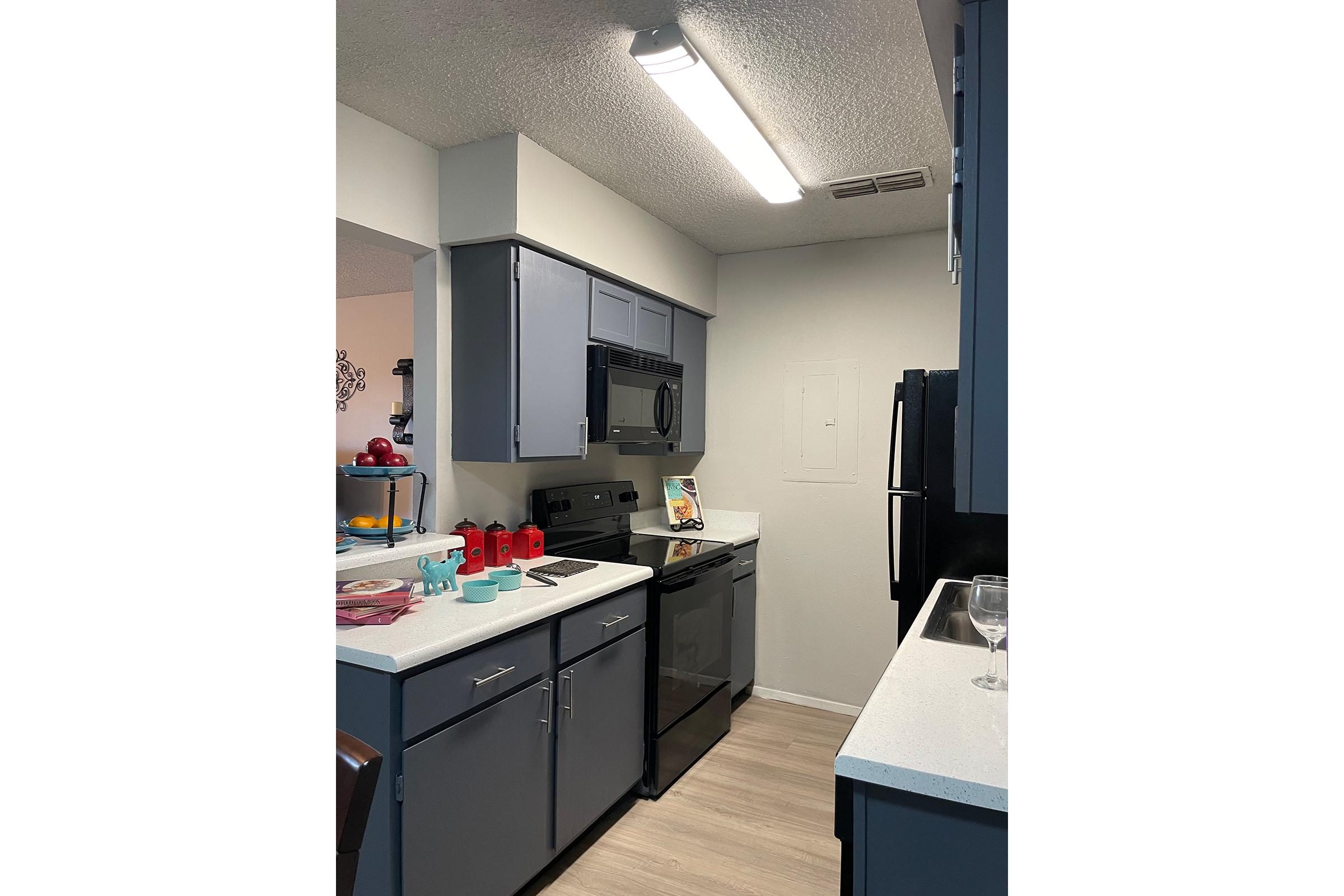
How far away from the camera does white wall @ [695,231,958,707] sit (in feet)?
11.9

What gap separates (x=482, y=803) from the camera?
1913mm

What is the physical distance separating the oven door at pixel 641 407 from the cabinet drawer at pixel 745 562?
2.19 feet

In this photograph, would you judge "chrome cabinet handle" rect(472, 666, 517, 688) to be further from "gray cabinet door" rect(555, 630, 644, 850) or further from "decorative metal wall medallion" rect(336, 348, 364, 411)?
"decorative metal wall medallion" rect(336, 348, 364, 411)

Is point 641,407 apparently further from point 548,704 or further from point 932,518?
point 548,704

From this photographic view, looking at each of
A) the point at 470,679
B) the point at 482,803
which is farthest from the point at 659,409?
the point at 482,803

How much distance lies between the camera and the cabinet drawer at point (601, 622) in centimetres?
224

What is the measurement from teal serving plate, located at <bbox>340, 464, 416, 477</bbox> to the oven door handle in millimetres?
1027

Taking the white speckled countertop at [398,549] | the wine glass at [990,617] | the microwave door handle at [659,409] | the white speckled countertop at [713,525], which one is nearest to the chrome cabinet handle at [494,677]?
the white speckled countertop at [398,549]

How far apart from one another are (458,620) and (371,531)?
2.02 feet

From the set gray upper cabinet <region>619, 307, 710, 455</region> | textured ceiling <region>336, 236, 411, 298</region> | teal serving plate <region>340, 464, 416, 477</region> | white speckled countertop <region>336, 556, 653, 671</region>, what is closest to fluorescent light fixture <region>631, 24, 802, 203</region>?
gray upper cabinet <region>619, 307, 710, 455</region>
